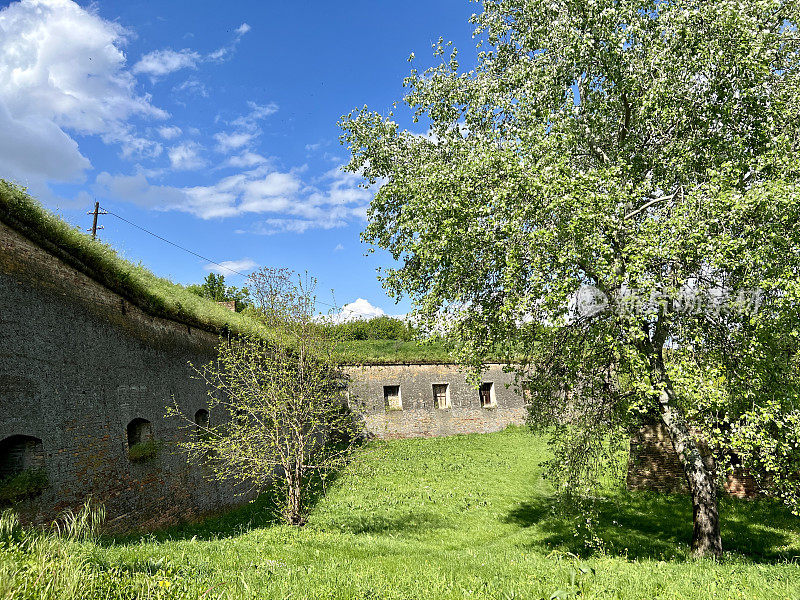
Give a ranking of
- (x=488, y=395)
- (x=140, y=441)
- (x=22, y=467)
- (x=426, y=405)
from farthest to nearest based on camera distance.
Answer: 1. (x=488, y=395)
2. (x=426, y=405)
3. (x=140, y=441)
4. (x=22, y=467)

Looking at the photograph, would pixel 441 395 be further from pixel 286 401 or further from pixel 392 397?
pixel 286 401

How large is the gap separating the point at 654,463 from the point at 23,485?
618 inches

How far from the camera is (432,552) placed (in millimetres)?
8898

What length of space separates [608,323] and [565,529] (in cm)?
645

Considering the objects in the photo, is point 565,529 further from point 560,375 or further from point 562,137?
point 562,137

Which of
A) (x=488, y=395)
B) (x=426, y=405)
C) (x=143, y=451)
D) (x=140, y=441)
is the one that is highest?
(x=488, y=395)

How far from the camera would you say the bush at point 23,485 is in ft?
23.6

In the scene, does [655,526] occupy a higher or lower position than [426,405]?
lower

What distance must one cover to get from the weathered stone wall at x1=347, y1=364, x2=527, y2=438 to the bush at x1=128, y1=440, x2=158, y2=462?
15811 mm

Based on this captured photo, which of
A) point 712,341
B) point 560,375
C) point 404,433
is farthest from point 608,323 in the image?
point 404,433

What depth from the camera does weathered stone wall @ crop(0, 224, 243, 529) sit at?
7.76 metres

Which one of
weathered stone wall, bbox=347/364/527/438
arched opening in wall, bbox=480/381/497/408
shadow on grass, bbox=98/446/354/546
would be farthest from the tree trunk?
arched opening in wall, bbox=480/381/497/408

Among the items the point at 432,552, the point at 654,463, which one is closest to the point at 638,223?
the point at 432,552

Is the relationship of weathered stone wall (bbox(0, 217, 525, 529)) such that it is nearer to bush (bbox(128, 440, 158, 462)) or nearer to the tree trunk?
bush (bbox(128, 440, 158, 462))
